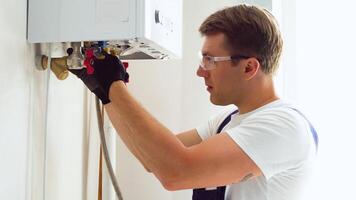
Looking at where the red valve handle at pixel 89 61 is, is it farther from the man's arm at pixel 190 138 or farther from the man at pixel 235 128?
the man's arm at pixel 190 138

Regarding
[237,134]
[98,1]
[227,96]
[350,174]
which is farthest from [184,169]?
[350,174]

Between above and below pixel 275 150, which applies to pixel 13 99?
above

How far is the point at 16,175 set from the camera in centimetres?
92

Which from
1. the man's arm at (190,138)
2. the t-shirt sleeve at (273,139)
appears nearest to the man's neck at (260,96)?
the t-shirt sleeve at (273,139)

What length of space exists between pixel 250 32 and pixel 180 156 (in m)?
0.39

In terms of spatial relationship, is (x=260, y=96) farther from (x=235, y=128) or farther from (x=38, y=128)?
(x=38, y=128)

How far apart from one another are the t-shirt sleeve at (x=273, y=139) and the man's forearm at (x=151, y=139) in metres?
0.14

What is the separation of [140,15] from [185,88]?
90cm

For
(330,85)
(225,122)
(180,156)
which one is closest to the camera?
(180,156)

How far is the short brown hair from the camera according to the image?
3.51 ft

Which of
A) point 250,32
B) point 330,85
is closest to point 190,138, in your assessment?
point 250,32

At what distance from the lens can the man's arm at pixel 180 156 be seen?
90cm

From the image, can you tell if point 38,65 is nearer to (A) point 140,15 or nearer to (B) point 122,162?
(A) point 140,15

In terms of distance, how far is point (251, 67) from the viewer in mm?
1067
